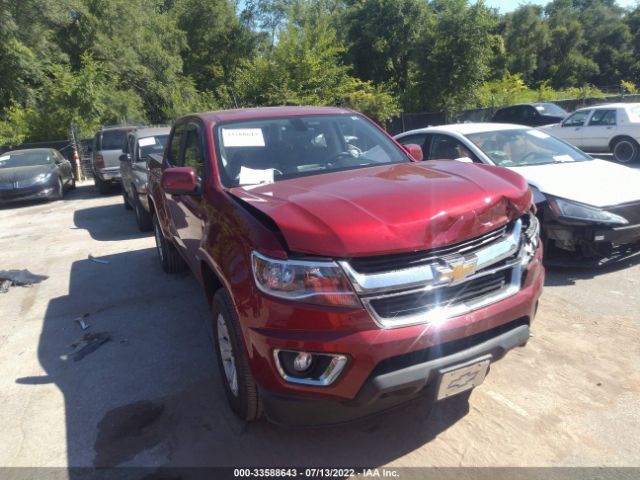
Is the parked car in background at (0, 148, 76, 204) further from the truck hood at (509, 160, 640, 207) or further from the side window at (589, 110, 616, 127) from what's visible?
the side window at (589, 110, 616, 127)

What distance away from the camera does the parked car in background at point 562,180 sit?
16.5ft

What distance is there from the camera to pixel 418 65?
22656 mm

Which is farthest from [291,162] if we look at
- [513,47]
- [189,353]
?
[513,47]

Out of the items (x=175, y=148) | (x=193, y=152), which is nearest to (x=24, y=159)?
(x=175, y=148)

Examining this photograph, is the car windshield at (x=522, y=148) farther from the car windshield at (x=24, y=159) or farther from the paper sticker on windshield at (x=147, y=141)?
the car windshield at (x=24, y=159)

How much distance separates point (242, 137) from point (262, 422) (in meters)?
2.04

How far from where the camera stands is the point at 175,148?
206 inches

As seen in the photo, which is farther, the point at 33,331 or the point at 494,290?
the point at 33,331

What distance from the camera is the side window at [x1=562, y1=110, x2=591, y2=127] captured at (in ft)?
45.3

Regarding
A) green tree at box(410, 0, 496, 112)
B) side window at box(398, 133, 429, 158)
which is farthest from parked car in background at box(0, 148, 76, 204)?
green tree at box(410, 0, 496, 112)

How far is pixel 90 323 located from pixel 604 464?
4445 millimetres

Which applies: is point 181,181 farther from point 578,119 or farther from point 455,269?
point 578,119

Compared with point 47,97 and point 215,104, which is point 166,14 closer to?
point 215,104

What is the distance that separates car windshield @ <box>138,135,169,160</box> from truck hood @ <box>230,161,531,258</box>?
23.2 feet
